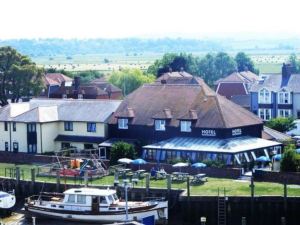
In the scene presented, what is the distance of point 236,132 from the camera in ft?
244

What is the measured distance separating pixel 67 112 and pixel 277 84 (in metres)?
28.7

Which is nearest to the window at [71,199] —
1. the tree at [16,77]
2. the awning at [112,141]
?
the awning at [112,141]

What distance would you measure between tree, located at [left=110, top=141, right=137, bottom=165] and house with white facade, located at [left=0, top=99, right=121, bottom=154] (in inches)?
263

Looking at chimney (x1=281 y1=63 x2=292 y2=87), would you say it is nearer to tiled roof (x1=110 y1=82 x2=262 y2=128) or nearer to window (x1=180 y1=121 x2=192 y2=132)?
tiled roof (x1=110 y1=82 x2=262 y2=128)

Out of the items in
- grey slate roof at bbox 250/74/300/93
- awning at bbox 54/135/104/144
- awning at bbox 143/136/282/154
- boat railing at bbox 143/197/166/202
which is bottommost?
boat railing at bbox 143/197/166/202

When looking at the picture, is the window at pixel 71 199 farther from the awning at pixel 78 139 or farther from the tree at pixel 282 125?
the tree at pixel 282 125

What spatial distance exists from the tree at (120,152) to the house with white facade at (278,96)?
30.3 meters

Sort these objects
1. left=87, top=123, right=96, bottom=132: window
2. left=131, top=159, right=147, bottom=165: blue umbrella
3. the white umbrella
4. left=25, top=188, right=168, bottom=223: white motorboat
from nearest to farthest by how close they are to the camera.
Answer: left=25, top=188, right=168, bottom=223: white motorboat, left=131, top=159, right=147, bottom=165: blue umbrella, the white umbrella, left=87, top=123, right=96, bottom=132: window

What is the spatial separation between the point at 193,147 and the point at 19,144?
67.2ft

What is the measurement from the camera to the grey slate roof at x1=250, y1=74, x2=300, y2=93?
98875 mm

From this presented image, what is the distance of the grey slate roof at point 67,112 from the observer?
81.4m

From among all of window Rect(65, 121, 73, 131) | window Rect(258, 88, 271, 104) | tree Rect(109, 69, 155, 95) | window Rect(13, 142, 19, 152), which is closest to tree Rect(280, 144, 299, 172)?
window Rect(65, 121, 73, 131)

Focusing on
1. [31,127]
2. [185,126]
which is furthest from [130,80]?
[185,126]

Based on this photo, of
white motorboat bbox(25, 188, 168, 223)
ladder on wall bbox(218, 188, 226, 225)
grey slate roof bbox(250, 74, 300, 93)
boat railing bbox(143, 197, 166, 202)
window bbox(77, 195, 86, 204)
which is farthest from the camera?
grey slate roof bbox(250, 74, 300, 93)
